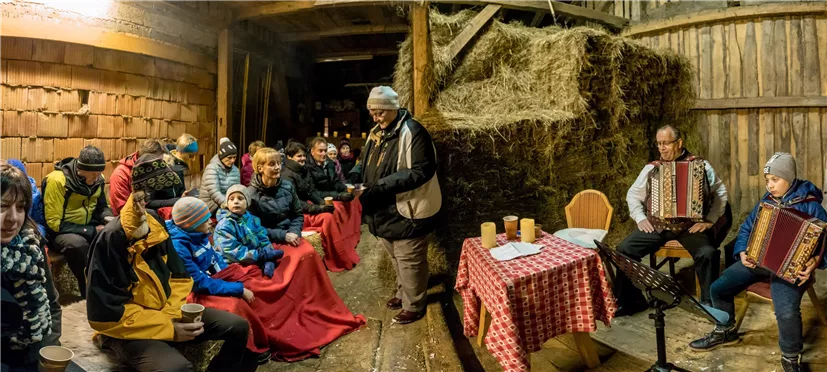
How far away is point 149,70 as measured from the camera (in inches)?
245

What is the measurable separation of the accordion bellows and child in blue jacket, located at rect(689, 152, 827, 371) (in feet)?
0.18

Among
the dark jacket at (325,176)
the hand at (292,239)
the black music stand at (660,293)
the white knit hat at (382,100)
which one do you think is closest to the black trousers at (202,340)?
the hand at (292,239)

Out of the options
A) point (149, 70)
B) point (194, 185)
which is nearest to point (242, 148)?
point (194, 185)

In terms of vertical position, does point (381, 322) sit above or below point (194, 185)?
below

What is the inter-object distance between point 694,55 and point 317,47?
707 cm

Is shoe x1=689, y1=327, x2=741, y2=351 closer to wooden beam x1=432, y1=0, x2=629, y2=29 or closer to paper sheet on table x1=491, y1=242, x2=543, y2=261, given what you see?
paper sheet on table x1=491, y1=242, x2=543, y2=261

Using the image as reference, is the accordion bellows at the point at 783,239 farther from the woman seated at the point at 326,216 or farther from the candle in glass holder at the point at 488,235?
the woman seated at the point at 326,216

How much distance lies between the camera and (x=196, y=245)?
3049mm

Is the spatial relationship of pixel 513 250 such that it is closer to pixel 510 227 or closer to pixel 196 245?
pixel 510 227

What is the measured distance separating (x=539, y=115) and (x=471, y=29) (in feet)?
6.30

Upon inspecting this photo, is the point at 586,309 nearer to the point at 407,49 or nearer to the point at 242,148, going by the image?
the point at 407,49

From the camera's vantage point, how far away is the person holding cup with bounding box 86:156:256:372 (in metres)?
2.28

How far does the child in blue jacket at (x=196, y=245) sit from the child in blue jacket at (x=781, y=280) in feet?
10.8

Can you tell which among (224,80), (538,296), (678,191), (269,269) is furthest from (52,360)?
(224,80)
